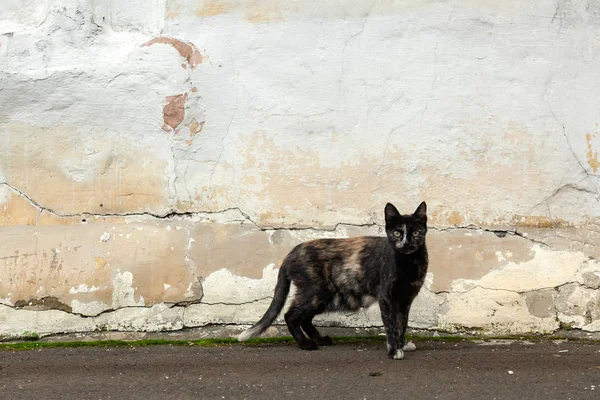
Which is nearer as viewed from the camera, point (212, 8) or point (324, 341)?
point (324, 341)

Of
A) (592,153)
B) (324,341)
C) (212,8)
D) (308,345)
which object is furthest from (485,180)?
(212,8)

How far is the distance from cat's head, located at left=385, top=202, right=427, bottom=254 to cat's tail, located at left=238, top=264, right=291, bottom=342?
105cm

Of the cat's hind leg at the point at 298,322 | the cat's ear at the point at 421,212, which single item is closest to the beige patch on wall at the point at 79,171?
the cat's hind leg at the point at 298,322

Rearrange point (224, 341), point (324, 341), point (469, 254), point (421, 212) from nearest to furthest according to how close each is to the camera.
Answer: point (421, 212) < point (324, 341) < point (224, 341) < point (469, 254)

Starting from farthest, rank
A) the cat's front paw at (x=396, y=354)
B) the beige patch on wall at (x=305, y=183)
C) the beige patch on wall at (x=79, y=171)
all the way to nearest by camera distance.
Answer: the beige patch on wall at (x=79, y=171) < the beige patch on wall at (x=305, y=183) < the cat's front paw at (x=396, y=354)

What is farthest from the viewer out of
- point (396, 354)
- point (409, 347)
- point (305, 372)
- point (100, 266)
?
point (100, 266)

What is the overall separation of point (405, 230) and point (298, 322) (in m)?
1.25

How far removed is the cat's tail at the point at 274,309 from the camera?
720 cm

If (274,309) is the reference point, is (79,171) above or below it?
above

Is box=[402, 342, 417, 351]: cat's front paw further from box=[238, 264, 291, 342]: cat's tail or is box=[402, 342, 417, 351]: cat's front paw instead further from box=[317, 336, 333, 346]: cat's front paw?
box=[238, 264, 291, 342]: cat's tail

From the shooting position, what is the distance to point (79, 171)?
7.85 metres

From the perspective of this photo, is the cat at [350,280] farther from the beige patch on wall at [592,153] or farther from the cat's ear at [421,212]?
the beige patch on wall at [592,153]

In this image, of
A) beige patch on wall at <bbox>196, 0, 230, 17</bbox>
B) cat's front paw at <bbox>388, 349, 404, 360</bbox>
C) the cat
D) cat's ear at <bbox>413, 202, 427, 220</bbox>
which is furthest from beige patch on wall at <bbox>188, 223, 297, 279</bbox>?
beige patch on wall at <bbox>196, 0, 230, 17</bbox>

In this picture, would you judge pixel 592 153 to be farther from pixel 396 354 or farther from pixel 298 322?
pixel 298 322
